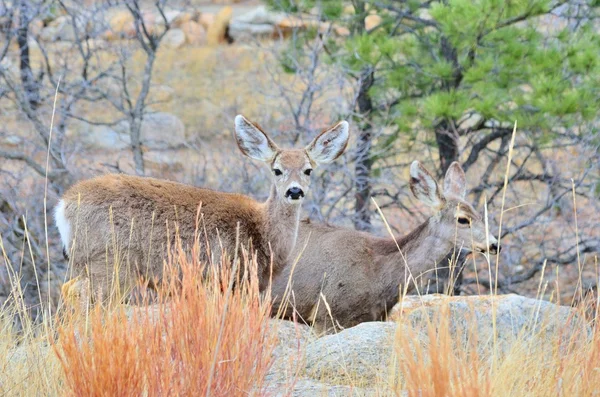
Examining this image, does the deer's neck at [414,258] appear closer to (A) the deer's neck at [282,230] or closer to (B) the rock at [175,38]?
(A) the deer's neck at [282,230]

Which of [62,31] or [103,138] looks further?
[103,138]

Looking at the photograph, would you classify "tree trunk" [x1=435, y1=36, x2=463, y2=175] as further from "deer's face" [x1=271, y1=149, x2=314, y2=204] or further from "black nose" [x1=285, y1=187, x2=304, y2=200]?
"black nose" [x1=285, y1=187, x2=304, y2=200]

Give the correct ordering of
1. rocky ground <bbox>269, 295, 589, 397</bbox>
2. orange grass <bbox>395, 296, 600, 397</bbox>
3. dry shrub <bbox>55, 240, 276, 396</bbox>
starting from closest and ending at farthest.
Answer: orange grass <bbox>395, 296, 600, 397</bbox>
dry shrub <bbox>55, 240, 276, 396</bbox>
rocky ground <bbox>269, 295, 589, 397</bbox>

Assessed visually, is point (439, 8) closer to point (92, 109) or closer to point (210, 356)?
point (210, 356)

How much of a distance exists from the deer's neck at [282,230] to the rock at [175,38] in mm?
23219

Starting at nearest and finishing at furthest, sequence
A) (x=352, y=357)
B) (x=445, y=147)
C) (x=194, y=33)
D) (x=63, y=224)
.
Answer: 1. (x=352, y=357)
2. (x=63, y=224)
3. (x=445, y=147)
4. (x=194, y=33)

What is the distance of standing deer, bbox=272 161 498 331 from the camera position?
299 inches

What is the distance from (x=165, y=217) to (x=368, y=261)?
1930 millimetres

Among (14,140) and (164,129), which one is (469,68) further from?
(164,129)

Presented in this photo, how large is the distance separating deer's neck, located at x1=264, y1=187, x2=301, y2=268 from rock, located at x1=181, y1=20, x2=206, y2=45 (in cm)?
2395

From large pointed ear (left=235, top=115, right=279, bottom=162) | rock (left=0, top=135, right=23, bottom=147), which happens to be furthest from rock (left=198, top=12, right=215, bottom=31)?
large pointed ear (left=235, top=115, right=279, bottom=162)

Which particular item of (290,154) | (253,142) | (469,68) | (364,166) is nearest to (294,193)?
(290,154)

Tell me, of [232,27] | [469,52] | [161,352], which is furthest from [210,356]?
[232,27]

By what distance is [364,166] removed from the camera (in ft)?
36.3
